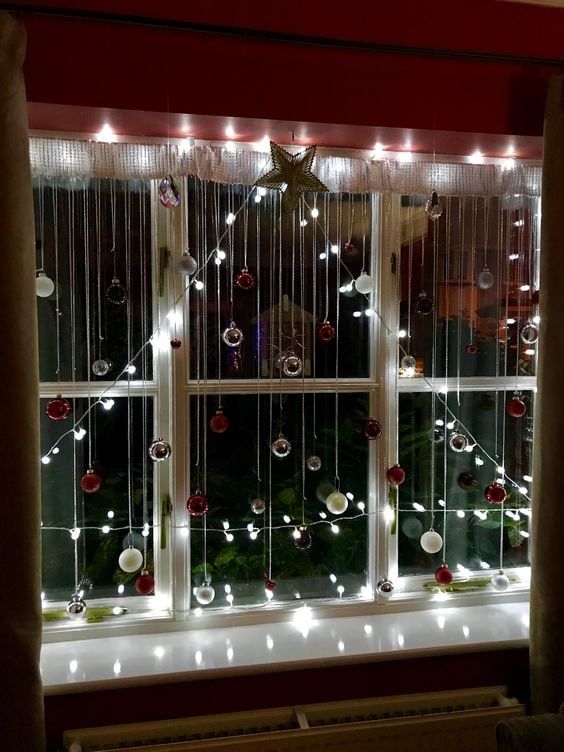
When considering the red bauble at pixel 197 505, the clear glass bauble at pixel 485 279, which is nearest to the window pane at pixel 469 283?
the clear glass bauble at pixel 485 279

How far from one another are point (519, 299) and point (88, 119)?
162cm

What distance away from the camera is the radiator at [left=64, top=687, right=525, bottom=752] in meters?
1.52

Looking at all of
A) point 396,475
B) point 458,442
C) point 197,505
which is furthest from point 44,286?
point 458,442

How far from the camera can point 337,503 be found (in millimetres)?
1805

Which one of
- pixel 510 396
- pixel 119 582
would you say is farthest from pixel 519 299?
pixel 119 582

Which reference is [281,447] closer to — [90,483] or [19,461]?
[90,483]

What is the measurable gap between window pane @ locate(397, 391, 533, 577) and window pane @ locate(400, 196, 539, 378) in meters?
0.15

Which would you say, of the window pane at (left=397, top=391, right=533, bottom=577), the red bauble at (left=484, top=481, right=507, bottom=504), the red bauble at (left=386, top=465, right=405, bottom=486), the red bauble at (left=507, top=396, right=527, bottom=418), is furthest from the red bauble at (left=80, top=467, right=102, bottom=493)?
the red bauble at (left=507, top=396, right=527, bottom=418)

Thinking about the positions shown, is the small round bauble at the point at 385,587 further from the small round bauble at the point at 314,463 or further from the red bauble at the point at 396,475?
the small round bauble at the point at 314,463

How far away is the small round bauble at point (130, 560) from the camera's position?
1688mm

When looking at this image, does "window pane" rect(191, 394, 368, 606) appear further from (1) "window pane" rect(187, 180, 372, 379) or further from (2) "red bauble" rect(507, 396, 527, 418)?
(2) "red bauble" rect(507, 396, 527, 418)

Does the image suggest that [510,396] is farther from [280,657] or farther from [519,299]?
[280,657]

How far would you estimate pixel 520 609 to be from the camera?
1991 mm

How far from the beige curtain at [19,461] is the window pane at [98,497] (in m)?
0.39
